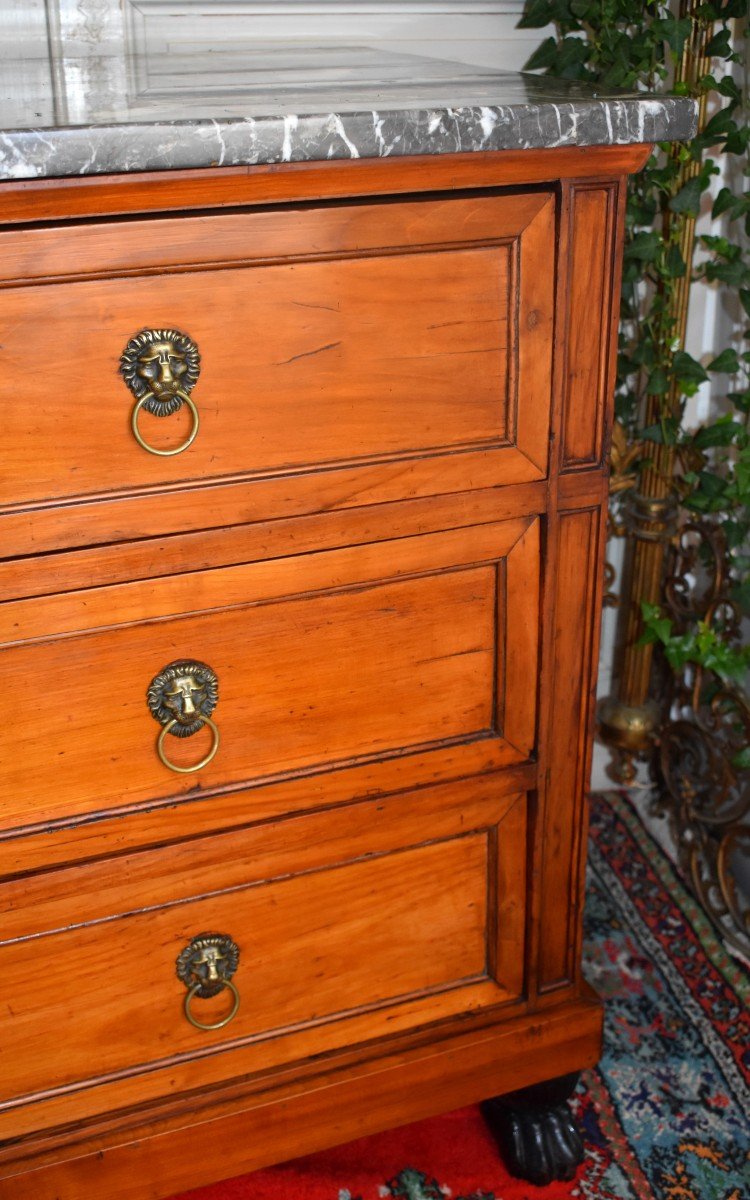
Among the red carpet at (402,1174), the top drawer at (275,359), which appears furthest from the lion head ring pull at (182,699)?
the red carpet at (402,1174)

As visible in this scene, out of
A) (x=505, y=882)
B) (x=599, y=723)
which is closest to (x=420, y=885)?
(x=505, y=882)

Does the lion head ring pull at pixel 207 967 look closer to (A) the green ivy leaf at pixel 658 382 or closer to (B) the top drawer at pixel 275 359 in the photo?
(B) the top drawer at pixel 275 359

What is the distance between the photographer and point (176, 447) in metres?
0.85

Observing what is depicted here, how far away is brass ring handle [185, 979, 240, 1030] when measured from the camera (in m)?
1.02

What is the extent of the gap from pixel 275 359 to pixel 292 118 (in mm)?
158

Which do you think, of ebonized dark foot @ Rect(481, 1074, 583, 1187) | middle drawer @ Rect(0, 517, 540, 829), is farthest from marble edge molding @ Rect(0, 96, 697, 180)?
ebonized dark foot @ Rect(481, 1074, 583, 1187)

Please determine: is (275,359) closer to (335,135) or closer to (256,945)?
(335,135)

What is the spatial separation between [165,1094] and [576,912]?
15.5 inches

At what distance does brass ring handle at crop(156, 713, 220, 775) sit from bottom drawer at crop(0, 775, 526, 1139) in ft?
0.21

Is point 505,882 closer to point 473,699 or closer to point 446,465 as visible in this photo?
point 473,699

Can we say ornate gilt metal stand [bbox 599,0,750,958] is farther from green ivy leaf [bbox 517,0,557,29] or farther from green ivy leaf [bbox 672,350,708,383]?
green ivy leaf [bbox 517,0,557,29]

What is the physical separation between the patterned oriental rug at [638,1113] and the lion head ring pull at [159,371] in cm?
78

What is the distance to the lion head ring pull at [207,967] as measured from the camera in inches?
39.7

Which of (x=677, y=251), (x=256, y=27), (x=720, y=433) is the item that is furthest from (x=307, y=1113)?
(x=256, y=27)
